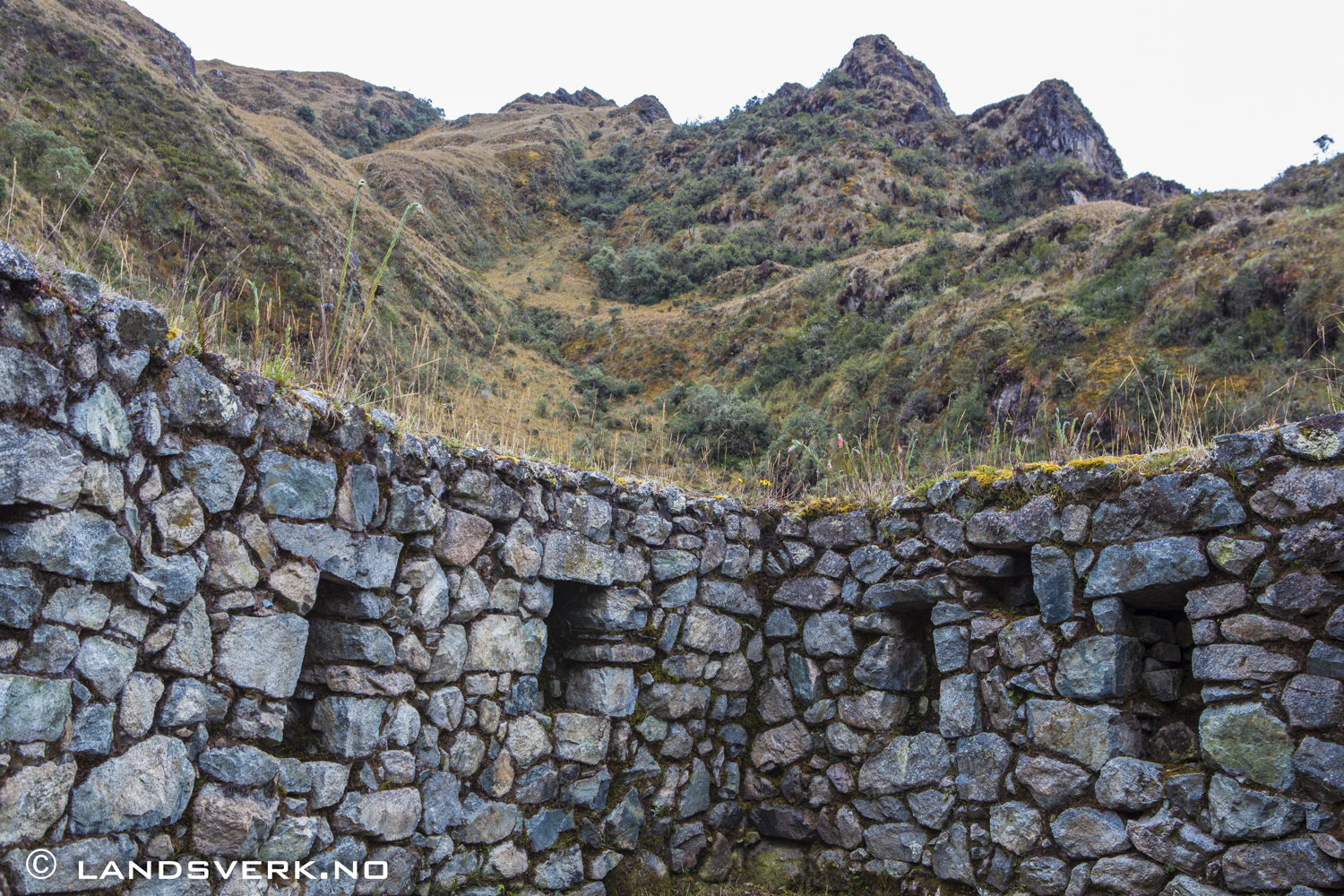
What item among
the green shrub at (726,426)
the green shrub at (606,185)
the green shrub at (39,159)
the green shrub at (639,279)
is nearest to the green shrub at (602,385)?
the green shrub at (726,426)

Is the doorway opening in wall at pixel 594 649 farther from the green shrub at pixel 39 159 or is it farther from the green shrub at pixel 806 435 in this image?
the green shrub at pixel 39 159

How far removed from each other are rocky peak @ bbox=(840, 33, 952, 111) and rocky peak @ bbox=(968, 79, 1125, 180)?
5.73 meters

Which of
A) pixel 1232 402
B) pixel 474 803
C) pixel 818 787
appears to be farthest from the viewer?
pixel 1232 402

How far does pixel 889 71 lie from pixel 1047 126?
1280cm

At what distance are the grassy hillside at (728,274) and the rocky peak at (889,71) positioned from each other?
613 cm

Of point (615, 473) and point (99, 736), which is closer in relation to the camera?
point (99, 736)

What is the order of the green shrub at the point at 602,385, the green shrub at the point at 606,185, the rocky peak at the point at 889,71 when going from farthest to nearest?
the rocky peak at the point at 889,71 → the green shrub at the point at 606,185 → the green shrub at the point at 602,385

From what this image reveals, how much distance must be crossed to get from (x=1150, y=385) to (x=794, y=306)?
1298 centimetres

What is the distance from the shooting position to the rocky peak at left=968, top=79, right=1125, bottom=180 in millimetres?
A: 37500

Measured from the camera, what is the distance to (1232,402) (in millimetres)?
8094

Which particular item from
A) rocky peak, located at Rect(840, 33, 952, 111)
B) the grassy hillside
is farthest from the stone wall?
rocky peak, located at Rect(840, 33, 952, 111)

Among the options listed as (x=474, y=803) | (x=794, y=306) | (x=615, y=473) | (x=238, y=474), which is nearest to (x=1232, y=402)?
(x=615, y=473)

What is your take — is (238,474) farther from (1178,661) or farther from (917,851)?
(1178,661)

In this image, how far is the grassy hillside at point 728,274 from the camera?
21.1 feet
